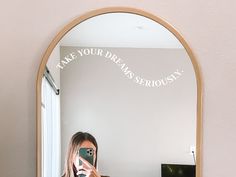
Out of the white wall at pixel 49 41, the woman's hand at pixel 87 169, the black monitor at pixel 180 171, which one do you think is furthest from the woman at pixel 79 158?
the black monitor at pixel 180 171

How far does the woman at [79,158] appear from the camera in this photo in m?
1.62

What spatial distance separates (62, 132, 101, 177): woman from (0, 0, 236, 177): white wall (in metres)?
0.13

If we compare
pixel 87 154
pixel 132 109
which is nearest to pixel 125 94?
pixel 132 109

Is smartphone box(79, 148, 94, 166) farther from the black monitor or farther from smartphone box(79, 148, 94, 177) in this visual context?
the black monitor

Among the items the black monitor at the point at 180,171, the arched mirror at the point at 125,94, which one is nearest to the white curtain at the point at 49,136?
the arched mirror at the point at 125,94

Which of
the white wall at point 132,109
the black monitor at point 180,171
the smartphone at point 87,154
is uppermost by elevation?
the white wall at point 132,109

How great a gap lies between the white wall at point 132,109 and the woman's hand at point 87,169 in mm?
24

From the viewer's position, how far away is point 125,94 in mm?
1649

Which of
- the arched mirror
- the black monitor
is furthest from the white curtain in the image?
the black monitor

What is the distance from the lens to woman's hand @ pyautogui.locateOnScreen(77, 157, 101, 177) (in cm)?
162

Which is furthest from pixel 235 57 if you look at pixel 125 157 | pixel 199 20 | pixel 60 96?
pixel 60 96

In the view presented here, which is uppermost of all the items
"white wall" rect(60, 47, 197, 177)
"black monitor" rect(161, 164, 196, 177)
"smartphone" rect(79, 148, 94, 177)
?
"white wall" rect(60, 47, 197, 177)

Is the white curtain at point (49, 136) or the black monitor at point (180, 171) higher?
the white curtain at point (49, 136)

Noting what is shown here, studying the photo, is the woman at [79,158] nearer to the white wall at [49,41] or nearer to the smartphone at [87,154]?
the smartphone at [87,154]
